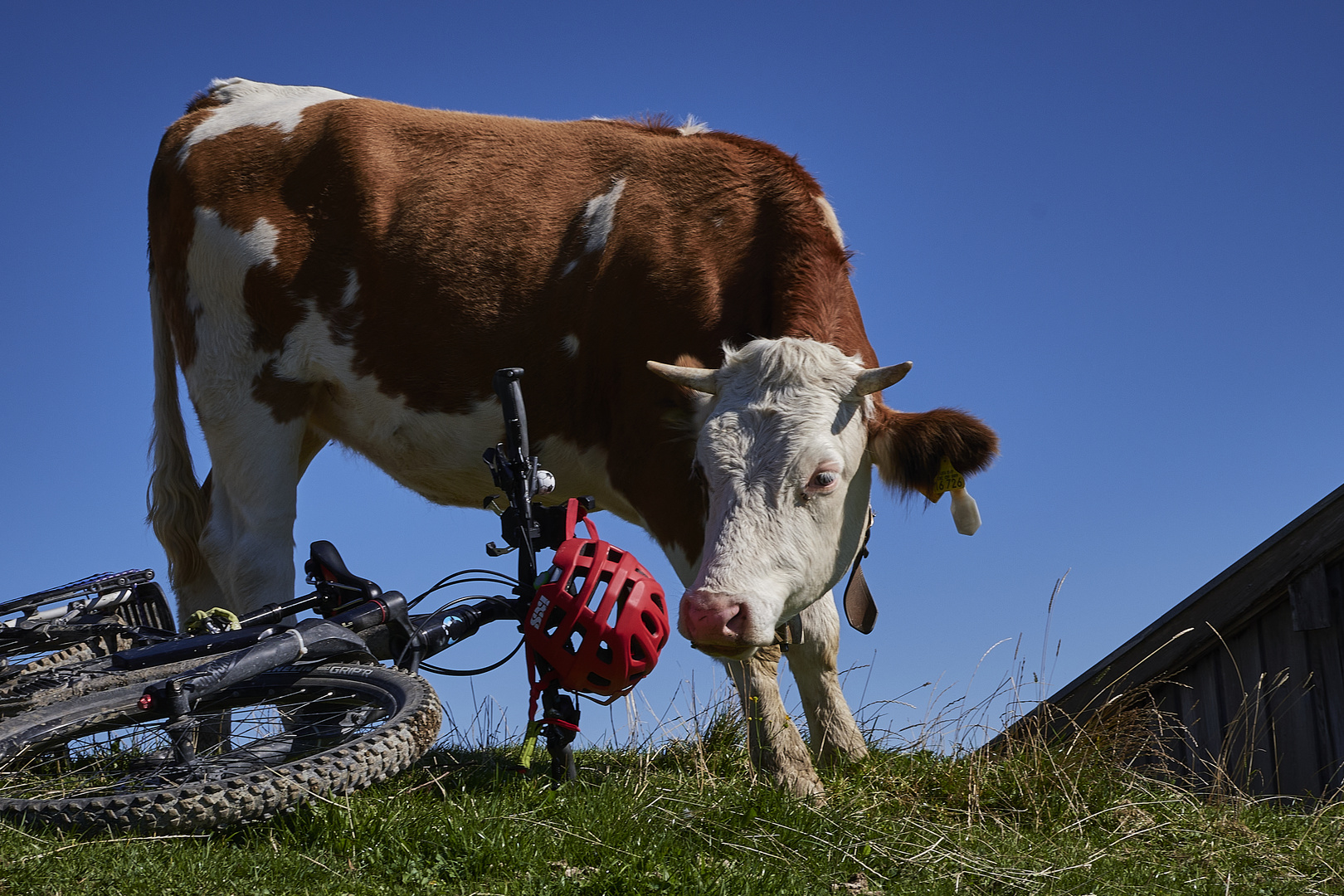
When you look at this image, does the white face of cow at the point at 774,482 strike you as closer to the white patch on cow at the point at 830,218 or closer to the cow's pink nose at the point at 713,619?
the cow's pink nose at the point at 713,619

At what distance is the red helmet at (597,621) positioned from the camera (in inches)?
156

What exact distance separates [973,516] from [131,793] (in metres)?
3.94

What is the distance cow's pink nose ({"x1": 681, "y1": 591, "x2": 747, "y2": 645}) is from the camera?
4.44 m

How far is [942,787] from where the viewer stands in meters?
5.00

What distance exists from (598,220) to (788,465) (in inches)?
88.3

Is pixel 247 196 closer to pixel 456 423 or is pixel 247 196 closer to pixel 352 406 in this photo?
pixel 352 406

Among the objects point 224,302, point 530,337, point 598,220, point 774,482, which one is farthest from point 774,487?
point 224,302

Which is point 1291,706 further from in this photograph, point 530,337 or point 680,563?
point 530,337

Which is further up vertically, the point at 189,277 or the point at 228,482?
the point at 189,277

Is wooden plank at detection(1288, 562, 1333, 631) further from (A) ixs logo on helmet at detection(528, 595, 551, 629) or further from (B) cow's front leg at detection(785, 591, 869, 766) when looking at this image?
(A) ixs logo on helmet at detection(528, 595, 551, 629)

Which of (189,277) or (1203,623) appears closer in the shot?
(189,277)

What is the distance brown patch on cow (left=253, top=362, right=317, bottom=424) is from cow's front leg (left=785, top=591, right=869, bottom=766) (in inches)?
129

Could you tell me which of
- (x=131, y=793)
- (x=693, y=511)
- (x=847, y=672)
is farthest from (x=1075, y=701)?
(x=131, y=793)

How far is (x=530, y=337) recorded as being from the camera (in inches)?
248
